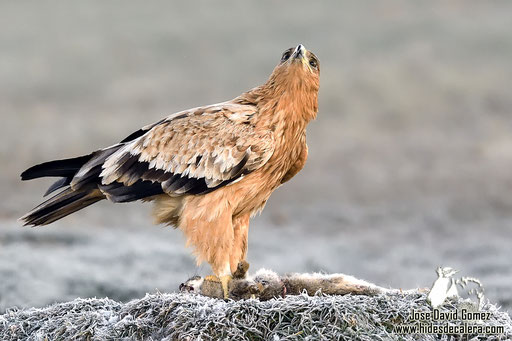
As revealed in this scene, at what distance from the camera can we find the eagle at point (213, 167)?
376 inches

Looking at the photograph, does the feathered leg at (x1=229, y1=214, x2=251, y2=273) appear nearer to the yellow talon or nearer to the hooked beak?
the yellow talon

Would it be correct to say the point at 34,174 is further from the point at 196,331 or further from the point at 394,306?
the point at 394,306

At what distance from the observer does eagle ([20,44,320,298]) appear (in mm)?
9562

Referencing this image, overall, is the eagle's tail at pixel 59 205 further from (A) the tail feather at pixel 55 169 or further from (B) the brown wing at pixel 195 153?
(B) the brown wing at pixel 195 153

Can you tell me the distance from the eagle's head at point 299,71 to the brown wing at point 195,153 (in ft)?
1.88

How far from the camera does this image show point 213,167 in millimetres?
9609

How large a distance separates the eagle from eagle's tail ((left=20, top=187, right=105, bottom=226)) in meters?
0.01

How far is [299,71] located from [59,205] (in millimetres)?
3777

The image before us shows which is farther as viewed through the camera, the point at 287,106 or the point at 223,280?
the point at 287,106

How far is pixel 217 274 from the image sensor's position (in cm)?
945

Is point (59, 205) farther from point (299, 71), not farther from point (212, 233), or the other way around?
point (299, 71)

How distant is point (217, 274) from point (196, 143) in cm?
173

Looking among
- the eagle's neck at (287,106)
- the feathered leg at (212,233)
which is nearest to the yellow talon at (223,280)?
the feathered leg at (212,233)

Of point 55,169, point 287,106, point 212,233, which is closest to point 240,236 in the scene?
point 212,233
